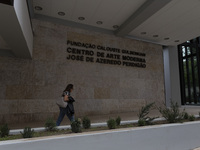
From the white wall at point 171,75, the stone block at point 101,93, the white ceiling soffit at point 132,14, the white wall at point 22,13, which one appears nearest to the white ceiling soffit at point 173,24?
the white ceiling soffit at point 132,14

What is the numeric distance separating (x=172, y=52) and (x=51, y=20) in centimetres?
859

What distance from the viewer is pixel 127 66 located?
33.1ft

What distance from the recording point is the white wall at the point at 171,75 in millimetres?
11531

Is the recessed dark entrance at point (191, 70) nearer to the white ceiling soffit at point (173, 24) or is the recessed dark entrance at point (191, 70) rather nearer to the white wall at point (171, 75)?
the white wall at point (171, 75)

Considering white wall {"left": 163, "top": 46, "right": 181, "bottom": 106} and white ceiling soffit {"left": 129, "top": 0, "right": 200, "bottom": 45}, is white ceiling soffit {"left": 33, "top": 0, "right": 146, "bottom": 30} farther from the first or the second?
white wall {"left": 163, "top": 46, "right": 181, "bottom": 106}

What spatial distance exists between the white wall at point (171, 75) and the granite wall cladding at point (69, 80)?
673 millimetres

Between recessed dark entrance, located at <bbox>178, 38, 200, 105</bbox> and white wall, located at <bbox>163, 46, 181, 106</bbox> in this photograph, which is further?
recessed dark entrance, located at <bbox>178, 38, 200, 105</bbox>

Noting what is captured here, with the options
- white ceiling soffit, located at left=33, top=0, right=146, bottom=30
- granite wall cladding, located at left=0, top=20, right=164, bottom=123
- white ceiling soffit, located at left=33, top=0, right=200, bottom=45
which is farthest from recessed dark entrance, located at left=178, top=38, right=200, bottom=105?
white ceiling soffit, located at left=33, top=0, right=146, bottom=30

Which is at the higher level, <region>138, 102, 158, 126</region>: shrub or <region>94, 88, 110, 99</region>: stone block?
<region>94, 88, 110, 99</region>: stone block

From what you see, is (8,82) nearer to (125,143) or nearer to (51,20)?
(51,20)

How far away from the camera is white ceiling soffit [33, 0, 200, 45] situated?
23.0 ft

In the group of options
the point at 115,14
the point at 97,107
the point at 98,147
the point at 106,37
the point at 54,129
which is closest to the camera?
the point at 98,147

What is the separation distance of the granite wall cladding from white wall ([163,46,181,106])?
2.21ft

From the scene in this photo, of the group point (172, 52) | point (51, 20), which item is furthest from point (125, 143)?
point (172, 52)
